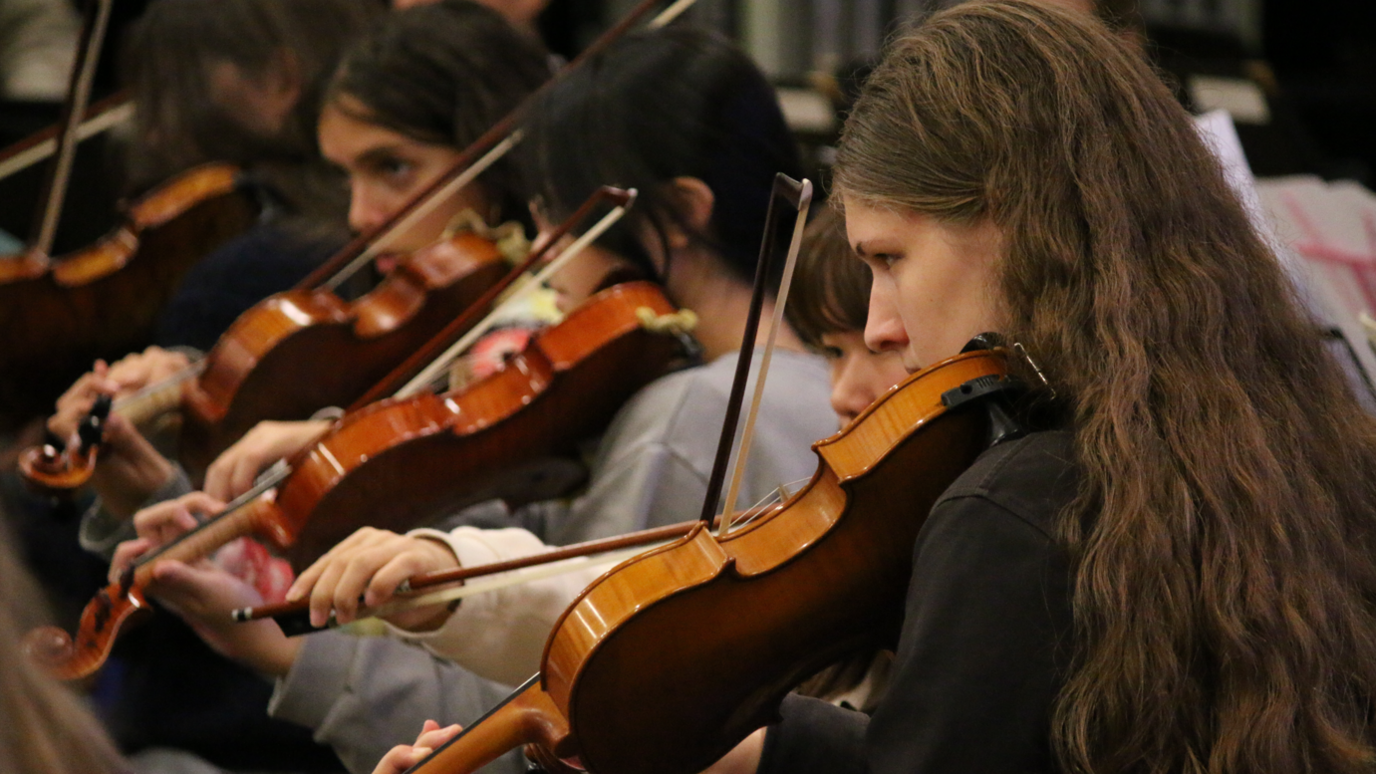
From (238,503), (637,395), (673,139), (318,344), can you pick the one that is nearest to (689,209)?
(673,139)

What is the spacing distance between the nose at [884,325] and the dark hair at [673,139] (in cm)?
63

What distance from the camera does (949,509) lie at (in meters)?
0.89

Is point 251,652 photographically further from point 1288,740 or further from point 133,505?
point 1288,740

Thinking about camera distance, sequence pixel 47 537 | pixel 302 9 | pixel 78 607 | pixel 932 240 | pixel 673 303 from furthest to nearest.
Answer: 1. pixel 302 9
2. pixel 47 537
3. pixel 78 607
4. pixel 673 303
5. pixel 932 240

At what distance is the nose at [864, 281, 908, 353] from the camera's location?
106 cm

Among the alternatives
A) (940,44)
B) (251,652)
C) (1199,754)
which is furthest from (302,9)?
(1199,754)

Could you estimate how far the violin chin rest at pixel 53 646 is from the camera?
33.8 inches

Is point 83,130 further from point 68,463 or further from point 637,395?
point 637,395

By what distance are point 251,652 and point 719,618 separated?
63cm

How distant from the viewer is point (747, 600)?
953mm

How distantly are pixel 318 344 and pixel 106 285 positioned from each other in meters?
0.65

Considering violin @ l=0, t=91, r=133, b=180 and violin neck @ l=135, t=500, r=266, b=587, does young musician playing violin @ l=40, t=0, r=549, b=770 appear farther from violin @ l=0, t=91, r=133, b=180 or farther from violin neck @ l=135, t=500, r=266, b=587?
violin @ l=0, t=91, r=133, b=180

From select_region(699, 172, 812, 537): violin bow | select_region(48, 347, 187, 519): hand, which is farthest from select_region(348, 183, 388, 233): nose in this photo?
select_region(699, 172, 812, 537): violin bow

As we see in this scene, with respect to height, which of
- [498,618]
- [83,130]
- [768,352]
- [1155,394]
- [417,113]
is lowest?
[498,618]
